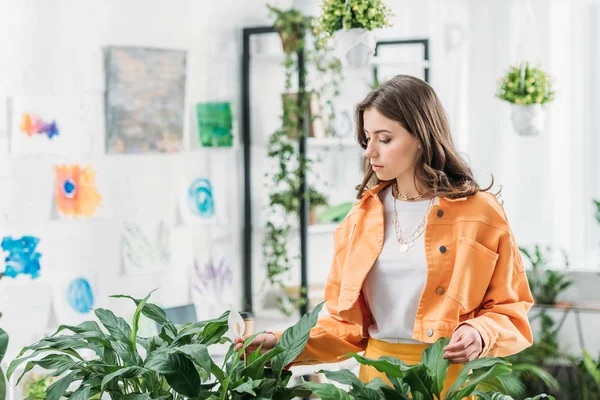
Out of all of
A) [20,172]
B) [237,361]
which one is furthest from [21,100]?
[237,361]

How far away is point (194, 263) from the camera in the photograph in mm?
3998

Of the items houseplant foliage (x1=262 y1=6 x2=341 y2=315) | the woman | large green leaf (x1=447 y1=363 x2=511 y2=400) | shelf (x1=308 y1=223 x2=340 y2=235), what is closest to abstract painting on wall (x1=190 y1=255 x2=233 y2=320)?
houseplant foliage (x1=262 y1=6 x2=341 y2=315)

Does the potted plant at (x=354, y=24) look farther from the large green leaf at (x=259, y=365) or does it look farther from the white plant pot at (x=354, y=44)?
the large green leaf at (x=259, y=365)

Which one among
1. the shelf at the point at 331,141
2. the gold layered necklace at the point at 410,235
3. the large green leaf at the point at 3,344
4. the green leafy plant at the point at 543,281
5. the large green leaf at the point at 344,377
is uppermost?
the shelf at the point at 331,141

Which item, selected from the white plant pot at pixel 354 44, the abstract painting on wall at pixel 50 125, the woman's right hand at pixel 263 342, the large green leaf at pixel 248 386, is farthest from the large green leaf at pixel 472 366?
the abstract painting on wall at pixel 50 125

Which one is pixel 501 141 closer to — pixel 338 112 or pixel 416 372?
pixel 338 112

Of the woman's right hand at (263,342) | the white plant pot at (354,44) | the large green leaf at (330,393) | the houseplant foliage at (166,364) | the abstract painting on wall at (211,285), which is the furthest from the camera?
the abstract painting on wall at (211,285)

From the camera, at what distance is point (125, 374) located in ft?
5.23

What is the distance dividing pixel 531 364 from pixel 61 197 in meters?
2.83

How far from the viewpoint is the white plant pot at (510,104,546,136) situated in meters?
3.89

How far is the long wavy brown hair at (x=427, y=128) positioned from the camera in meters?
1.91

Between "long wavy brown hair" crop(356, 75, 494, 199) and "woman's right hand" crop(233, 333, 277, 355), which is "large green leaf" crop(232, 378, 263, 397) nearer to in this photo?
"woman's right hand" crop(233, 333, 277, 355)

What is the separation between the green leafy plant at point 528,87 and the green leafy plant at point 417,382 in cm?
254

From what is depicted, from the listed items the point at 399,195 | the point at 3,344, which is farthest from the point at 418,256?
the point at 3,344
